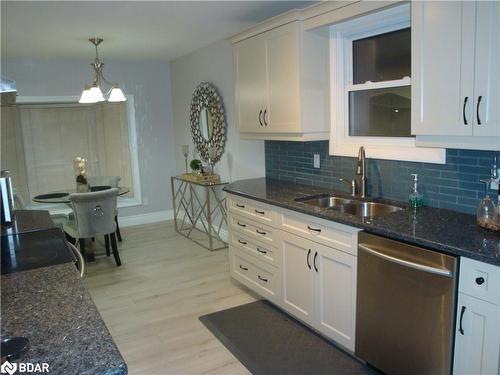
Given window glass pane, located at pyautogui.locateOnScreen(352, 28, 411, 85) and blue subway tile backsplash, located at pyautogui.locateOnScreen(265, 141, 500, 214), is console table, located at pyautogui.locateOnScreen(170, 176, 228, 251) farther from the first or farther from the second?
window glass pane, located at pyautogui.locateOnScreen(352, 28, 411, 85)

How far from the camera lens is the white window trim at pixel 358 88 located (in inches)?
107

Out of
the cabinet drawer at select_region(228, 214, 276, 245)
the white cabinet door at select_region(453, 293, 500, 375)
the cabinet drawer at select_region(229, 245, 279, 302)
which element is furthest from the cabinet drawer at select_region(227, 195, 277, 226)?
the white cabinet door at select_region(453, 293, 500, 375)

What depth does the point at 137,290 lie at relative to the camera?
12.8ft

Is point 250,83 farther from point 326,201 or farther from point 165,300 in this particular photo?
point 165,300

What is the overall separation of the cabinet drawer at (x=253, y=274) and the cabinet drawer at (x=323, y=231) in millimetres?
490

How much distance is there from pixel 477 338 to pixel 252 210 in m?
1.92

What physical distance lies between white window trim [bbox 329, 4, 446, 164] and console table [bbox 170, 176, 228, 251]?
196 cm

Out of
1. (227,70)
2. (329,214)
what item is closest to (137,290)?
(329,214)

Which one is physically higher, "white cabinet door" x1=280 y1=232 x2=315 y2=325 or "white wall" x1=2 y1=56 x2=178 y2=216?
"white wall" x1=2 y1=56 x2=178 y2=216

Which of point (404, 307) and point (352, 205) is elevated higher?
point (352, 205)

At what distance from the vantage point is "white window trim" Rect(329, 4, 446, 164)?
272cm

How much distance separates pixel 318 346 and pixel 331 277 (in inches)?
20.4

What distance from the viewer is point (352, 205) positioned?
306 centimetres

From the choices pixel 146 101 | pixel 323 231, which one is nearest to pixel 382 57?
pixel 323 231
